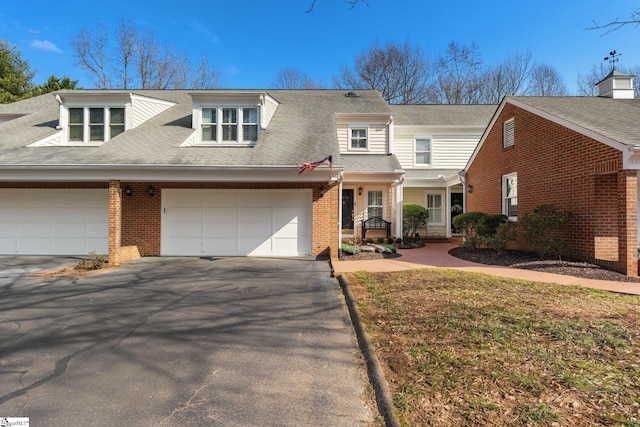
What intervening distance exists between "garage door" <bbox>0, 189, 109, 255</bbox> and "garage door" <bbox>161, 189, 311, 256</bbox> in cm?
237

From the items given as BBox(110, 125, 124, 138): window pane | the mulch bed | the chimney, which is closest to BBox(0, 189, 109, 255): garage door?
BBox(110, 125, 124, 138): window pane

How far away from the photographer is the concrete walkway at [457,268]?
6.47 m

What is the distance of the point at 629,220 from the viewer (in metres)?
7.16

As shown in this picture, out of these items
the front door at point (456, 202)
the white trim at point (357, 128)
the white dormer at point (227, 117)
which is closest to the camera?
the white dormer at point (227, 117)

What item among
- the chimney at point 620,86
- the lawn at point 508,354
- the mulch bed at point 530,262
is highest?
the chimney at point 620,86

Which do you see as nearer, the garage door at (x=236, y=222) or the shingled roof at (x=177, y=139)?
the shingled roof at (x=177, y=139)

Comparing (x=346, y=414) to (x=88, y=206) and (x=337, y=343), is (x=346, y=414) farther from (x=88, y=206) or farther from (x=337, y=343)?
(x=88, y=206)

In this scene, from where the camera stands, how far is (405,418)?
2.40 m

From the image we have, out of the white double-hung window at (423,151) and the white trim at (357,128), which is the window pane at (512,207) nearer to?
the white double-hung window at (423,151)

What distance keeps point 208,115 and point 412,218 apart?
29.5ft

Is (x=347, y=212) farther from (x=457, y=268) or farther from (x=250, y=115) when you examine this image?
(x=457, y=268)

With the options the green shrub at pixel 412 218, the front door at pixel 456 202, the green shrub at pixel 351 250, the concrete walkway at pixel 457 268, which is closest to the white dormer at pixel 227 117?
the green shrub at pixel 351 250

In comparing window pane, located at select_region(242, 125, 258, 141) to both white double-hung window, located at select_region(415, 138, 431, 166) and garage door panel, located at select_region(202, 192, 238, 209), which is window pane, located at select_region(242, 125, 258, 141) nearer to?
garage door panel, located at select_region(202, 192, 238, 209)

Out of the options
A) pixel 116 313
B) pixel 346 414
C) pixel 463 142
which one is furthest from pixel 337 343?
pixel 463 142
